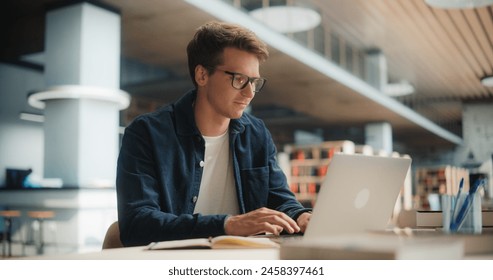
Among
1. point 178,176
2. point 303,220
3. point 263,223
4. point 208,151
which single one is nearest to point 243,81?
point 208,151

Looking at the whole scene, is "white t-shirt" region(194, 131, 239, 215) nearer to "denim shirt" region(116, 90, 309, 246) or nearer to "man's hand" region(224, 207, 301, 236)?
"denim shirt" region(116, 90, 309, 246)

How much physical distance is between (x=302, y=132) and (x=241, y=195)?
53.6 feet

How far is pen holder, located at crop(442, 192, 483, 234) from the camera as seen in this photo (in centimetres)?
137

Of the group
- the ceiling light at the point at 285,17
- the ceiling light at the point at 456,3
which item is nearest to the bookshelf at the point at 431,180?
the ceiling light at the point at 285,17

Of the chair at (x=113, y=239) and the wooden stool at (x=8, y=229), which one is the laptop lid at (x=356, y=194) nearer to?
the chair at (x=113, y=239)

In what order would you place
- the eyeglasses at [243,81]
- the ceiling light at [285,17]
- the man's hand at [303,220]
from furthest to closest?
the ceiling light at [285,17]
the eyeglasses at [243,81]
the man's hand at [303,220]

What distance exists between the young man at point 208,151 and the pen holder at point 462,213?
1.40 ft

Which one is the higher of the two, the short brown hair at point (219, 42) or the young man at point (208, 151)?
the short brown hair at point (219, 42)

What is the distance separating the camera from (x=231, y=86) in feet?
6.19

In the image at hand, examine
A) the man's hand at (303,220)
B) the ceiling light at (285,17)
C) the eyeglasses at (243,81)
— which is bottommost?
the man's hand at (303,220)

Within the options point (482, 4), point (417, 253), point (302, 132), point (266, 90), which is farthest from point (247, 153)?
point (302, 132)

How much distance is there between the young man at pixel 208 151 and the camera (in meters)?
1.63

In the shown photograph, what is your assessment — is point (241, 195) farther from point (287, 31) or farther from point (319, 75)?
point (319, 75)

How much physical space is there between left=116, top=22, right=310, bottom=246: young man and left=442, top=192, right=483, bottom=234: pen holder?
43 centimetres
